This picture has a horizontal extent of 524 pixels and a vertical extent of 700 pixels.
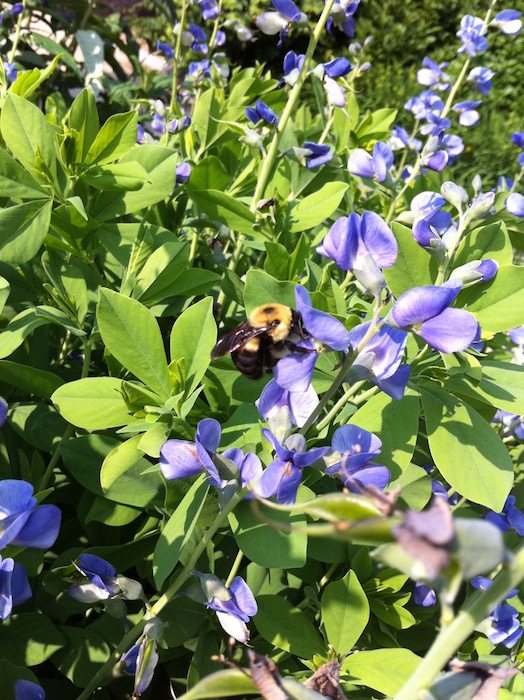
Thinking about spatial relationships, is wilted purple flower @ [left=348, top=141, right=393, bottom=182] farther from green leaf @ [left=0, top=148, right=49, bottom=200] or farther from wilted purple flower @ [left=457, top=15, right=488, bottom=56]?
wilted purple flower @ [left=457, top=15, right=488, bottom=56]

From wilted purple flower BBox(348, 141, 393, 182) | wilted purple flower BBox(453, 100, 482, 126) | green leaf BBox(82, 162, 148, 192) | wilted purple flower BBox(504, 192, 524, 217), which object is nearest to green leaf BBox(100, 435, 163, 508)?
green leaf BBox(82, 162, 148, 192)

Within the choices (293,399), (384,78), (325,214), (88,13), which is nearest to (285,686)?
(293,399)

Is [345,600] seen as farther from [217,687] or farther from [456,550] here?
[456,550]

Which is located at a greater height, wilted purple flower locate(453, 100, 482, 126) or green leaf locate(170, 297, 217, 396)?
green leaf locate(170, 297, 217, 396)

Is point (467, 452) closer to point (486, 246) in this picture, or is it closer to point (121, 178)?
point (486, 246)

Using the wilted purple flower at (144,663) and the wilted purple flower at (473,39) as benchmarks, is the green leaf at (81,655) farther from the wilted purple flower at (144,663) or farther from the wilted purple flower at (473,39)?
the wilted purple flower at (473,39)

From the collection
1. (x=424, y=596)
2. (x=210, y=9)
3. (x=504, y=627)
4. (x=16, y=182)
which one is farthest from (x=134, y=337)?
(x=210, y=9)

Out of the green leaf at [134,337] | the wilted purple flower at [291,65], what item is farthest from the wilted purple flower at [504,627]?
the wilted purple flower at [291,65]
